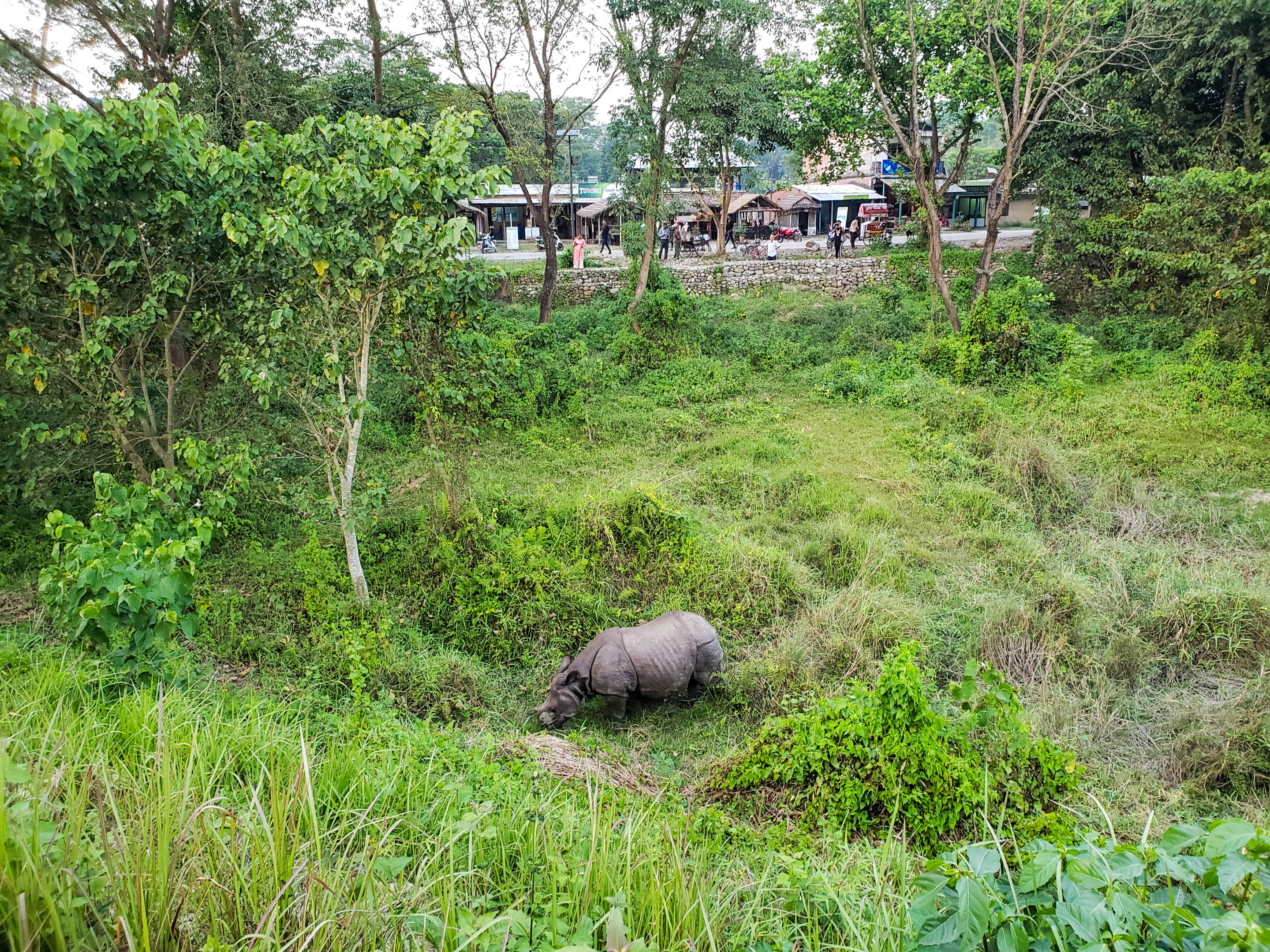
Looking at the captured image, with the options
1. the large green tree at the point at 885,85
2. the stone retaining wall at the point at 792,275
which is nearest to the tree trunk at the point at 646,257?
the stone retaining wall at the point at 792,275

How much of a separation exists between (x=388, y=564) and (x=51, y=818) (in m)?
4.61

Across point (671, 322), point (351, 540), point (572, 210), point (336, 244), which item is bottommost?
point (351, 540)

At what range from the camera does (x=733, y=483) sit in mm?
8688

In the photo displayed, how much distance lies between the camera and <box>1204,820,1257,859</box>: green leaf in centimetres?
194

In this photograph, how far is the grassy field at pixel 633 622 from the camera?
215 centimetres

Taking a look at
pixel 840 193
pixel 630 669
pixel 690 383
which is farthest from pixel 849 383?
pixel 840 193

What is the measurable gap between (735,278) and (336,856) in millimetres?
19055

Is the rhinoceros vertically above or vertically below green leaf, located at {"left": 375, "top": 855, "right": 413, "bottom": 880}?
below

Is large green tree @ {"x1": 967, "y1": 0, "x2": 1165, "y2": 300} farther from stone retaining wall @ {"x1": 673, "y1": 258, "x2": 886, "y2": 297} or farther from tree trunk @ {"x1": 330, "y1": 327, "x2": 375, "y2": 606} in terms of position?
tree trunk @ {"x1": 330, "y1": 327, "x2": 375, "y2": 606}

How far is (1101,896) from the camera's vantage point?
196cm

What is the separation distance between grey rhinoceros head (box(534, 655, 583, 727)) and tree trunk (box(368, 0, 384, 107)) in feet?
37.4

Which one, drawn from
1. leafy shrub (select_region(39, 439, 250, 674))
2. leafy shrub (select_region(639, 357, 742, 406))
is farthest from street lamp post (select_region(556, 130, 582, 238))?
leafy shrub (select_region(39, 439, 250, 674))

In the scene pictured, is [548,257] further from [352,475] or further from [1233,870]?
[1233,870]

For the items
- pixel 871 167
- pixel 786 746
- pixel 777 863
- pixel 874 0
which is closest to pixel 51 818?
pixel 777 863
